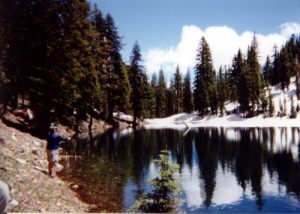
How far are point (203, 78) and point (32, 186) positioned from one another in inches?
769

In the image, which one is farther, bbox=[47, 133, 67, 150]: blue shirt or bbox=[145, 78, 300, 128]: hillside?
bbox=[145, 78, 300, 128]: hillside

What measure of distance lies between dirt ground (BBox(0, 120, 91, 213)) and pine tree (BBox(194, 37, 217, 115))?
6.11 meters

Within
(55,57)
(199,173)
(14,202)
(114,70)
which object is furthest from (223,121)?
(14,202)

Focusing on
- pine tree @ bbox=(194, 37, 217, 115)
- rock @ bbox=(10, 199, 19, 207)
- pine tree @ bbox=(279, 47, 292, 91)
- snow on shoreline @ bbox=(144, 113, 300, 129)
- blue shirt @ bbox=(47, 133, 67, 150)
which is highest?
pine tree @ bbox=(279, 47, 292, 91)

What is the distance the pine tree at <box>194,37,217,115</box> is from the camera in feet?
52.5

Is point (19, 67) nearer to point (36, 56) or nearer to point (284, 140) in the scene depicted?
point (36, 56)

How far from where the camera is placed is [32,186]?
10.3 metres

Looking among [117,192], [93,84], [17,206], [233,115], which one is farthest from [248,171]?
[233,115]

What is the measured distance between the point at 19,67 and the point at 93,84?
1282 cm

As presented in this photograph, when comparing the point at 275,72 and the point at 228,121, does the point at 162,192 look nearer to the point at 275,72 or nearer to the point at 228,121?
the point at 228,121

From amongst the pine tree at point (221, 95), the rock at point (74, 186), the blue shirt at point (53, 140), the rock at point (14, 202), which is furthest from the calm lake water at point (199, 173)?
the pine tree at point (221, 95)

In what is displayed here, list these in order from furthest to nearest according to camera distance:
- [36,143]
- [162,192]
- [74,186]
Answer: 1. [36,143]
2. [74,186]
3. [162,192]

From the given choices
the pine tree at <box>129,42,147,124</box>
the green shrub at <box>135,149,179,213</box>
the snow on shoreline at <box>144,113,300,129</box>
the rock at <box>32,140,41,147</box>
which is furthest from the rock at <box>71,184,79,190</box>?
the snow on shoreline at <box>144,113,300,129</box>

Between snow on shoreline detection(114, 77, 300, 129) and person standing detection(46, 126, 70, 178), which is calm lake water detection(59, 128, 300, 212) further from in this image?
snow on shoreline detection(114, 77, 300, 129)
